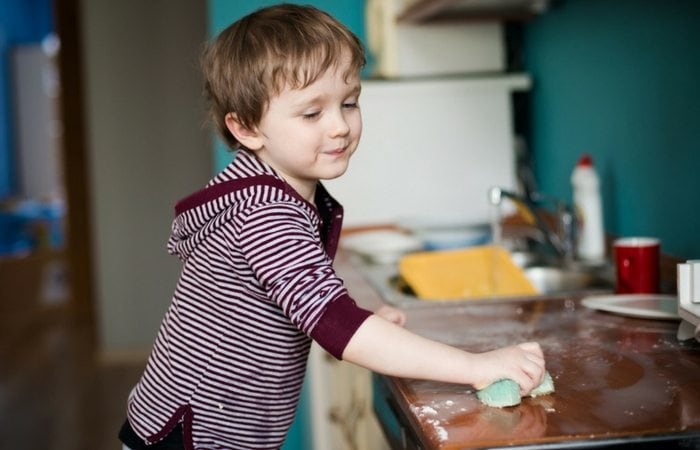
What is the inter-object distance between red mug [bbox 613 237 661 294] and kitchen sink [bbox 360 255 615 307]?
6.6 inches

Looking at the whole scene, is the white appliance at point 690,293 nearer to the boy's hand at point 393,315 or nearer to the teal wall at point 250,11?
the boy's hand at point 393,315

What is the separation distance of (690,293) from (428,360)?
405 mm

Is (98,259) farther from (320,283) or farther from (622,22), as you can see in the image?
(320,283)

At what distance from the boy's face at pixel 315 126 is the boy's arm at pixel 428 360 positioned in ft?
0.83

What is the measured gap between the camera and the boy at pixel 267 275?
1.15 metres

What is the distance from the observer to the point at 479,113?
9.91 ft

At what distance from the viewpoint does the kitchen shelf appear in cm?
250

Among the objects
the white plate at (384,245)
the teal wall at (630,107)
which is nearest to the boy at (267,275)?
the teal wall at (630,107)

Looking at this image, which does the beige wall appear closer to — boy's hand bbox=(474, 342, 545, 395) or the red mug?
the red mug

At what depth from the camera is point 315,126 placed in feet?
4.17

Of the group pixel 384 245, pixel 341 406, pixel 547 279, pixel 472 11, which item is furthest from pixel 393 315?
pixel 472 11

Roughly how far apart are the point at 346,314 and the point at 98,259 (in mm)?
4585

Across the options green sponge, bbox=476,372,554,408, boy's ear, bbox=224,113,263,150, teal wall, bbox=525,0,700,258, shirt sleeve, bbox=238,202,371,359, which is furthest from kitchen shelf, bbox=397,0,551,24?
green sponge, bbox=476,372,554,408


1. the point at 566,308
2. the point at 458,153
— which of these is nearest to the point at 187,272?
the point at 566,308
